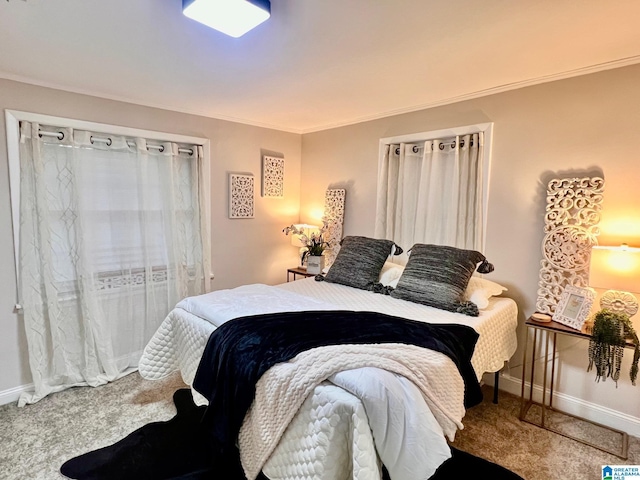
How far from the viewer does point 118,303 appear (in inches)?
117

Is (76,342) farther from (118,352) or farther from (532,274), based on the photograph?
(532,274)

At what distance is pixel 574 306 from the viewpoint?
2205 mm

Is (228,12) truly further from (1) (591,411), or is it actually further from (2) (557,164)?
(1) (591,411)

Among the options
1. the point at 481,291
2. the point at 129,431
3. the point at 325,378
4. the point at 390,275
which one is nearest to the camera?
the point at 325,378

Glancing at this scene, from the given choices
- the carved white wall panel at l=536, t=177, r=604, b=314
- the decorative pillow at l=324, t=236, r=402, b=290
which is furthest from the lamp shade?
the decorative pillow at l=324, t=236, r=402, b=290

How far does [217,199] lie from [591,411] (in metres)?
3.45

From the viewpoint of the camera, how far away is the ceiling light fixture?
4.65 ft

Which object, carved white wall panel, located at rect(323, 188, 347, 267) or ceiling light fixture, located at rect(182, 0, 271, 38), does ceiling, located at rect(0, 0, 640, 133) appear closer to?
ceiling light fixture, located at rect(182, 0, 271, 38)

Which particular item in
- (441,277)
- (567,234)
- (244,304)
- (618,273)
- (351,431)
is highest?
(567,234)

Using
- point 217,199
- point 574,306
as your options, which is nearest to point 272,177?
point 217,199

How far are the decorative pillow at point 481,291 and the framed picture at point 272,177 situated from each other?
2283mm

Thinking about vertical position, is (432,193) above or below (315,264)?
above

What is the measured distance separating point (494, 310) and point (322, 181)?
7.50 ft

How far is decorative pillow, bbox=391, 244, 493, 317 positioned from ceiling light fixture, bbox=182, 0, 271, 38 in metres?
1.87
